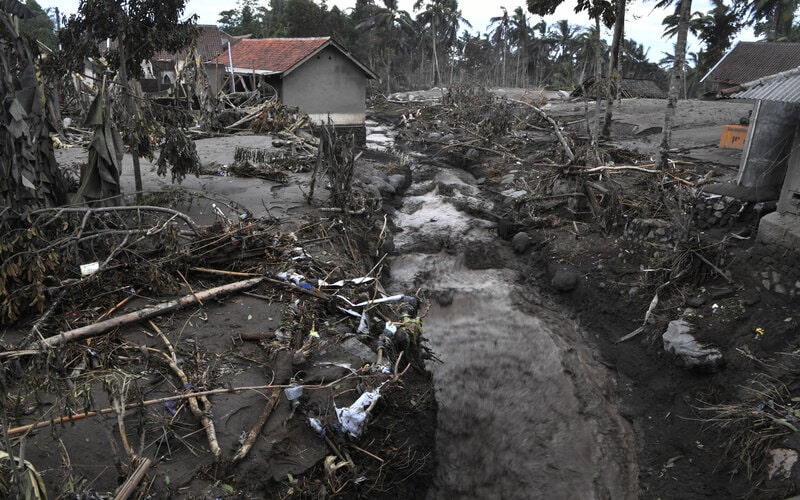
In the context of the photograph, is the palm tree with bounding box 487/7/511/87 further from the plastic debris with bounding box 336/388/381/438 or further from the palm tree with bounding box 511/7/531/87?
the plastic debris with bounding box 336/388/381/438

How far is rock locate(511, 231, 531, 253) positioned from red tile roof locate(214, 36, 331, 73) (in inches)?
424

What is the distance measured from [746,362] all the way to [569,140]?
9461 mm

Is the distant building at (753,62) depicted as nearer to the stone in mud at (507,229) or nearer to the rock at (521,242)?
the stone in mud at (507,229)

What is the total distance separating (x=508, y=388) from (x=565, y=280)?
299cm

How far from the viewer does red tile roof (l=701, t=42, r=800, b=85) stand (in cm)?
2339

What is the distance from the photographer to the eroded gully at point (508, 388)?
6.25 m

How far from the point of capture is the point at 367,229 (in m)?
10.7

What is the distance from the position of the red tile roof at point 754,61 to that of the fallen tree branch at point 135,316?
2345 cm

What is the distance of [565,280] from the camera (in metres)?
9.94

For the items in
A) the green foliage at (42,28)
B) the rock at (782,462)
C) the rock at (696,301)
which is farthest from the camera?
the green foliage at (42,28)

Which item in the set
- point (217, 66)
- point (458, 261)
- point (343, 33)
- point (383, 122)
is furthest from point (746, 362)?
point (343, 33)

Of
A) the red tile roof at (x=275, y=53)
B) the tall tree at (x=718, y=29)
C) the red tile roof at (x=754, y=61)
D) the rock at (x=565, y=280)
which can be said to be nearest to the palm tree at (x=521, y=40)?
the tall tree at (x=718, y=29)

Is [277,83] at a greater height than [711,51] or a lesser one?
lesser

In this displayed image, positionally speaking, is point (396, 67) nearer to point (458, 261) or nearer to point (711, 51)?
point (711, 51)
